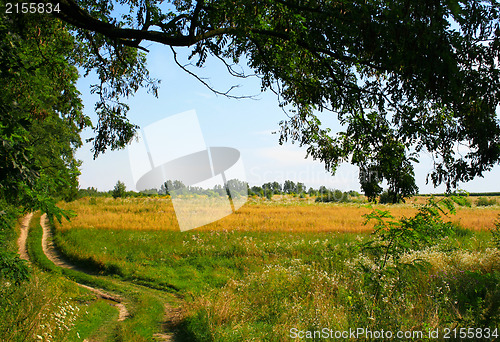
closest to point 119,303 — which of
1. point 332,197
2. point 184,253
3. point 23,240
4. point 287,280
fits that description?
point 287,280

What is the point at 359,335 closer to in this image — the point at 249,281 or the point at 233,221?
the point at 249,281

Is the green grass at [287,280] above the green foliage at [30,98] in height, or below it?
below

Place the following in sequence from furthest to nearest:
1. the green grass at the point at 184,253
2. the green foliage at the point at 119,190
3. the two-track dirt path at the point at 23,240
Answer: the green foliage at the point at 119,190 < the two-track dirt path at the point at 23,240 < the green grass at the point at 184,253

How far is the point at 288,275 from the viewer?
8891mm

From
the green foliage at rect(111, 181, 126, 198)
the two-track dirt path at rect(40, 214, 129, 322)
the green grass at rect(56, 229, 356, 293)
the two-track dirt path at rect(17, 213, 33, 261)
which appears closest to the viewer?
the two-track dirt path at rect(40, 214, 129, 322)

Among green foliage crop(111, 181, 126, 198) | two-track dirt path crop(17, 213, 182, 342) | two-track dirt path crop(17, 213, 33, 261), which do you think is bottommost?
two-track dirt path crop(17, 213, 182, 342)

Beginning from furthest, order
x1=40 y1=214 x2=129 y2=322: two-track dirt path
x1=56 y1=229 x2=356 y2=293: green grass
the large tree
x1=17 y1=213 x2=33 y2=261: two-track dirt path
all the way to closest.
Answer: x1=17 y1=213 x2=33 y2=261: two-track dirt path < x1=56 y1=229 x2=356 y2=293: green grass < x1=40 y1=214 x2=129 y2=322: two-track dirt path < the large tree

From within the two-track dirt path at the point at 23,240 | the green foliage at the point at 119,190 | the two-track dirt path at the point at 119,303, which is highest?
the green foliage at the point at 119,190

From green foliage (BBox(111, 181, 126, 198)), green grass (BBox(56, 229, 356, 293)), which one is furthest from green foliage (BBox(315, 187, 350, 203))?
green grass (BBox(56, 229, 356, 293))

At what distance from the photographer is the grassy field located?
491 cm

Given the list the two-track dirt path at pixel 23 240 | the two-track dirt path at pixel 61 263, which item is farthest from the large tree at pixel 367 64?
the two-track dirt path at pixel 23 240

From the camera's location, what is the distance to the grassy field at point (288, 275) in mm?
4910

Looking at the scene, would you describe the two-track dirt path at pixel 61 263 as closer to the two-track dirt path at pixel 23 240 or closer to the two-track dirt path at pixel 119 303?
the two-track dirt path at pixel 119 303

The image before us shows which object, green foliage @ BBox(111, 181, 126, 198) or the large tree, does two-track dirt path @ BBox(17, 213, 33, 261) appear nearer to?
the large tree
